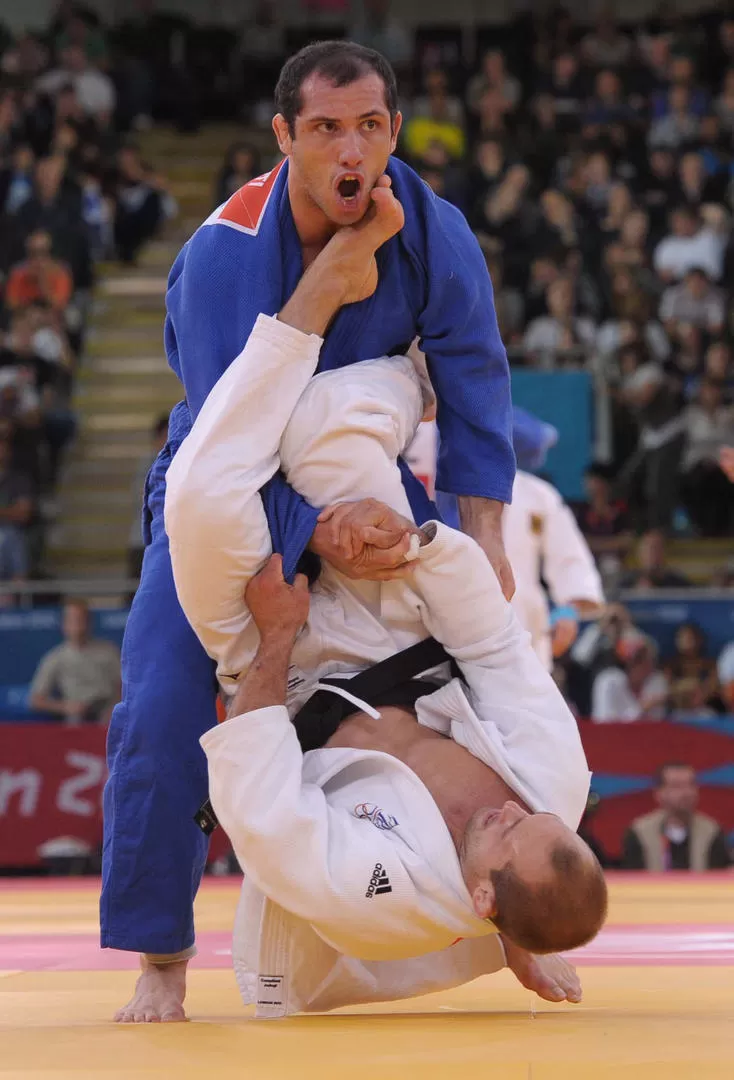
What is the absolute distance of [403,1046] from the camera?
2.40 meters

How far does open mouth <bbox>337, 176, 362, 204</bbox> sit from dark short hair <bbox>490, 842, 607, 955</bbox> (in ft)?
3.87

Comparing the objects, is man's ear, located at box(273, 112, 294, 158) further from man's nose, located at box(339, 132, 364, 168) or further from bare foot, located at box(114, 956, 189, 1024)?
bare foot, located at box(114, 956, 189, 1024)

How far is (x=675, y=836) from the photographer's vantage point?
753 centimetres

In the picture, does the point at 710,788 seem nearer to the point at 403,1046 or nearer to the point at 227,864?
the point at 227,864

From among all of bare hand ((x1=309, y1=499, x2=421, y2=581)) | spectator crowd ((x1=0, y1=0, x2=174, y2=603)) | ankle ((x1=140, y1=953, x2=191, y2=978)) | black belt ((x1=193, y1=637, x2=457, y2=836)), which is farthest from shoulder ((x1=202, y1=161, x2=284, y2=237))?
spectator crowd ((x1=0, y1=0, x2=174, y2=603))

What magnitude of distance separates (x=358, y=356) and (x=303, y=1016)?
1187mm

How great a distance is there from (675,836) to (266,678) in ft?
16.6

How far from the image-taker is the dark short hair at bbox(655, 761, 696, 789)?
24.5 feet

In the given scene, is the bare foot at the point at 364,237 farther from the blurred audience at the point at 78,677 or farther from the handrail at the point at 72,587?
the handrail at the point at 72,587

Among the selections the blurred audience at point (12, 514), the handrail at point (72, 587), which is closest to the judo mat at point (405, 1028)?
the handrail at point (72, 587)

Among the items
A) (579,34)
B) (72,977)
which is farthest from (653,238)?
(72,977)

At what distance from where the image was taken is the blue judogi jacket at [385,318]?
9.80 ft

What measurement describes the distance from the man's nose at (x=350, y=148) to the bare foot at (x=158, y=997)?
1.45m

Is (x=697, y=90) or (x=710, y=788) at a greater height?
(x=697, y=90)
